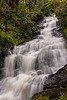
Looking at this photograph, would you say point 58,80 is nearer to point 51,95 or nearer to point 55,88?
point 55,88

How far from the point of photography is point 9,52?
8523 mm

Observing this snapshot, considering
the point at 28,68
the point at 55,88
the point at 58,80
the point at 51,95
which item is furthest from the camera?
the point at 28,68

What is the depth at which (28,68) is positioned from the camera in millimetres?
7715

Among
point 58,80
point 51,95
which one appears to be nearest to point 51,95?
point 51,95

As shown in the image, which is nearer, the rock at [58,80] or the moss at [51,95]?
the moss at [51,95]

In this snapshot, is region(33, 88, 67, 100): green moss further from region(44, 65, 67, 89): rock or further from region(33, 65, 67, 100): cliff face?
region(44, 65, 67, 89): rock

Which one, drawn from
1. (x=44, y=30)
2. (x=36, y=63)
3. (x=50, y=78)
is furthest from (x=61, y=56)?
(x=44, y=30)

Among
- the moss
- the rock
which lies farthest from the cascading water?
the moss

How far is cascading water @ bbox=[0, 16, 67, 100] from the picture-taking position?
5434 millimetres

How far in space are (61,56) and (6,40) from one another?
439cm

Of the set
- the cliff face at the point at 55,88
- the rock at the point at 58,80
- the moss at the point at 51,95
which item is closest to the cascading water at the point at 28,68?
the rock at the point at 58,80

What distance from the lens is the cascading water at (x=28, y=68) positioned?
214 inches

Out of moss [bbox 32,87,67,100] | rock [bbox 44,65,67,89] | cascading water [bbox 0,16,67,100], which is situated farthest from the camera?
cascading water [bbox 0,16,67,100]

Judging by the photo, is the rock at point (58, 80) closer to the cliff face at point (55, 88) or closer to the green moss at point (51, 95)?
the cliff face at point (55, 88)
